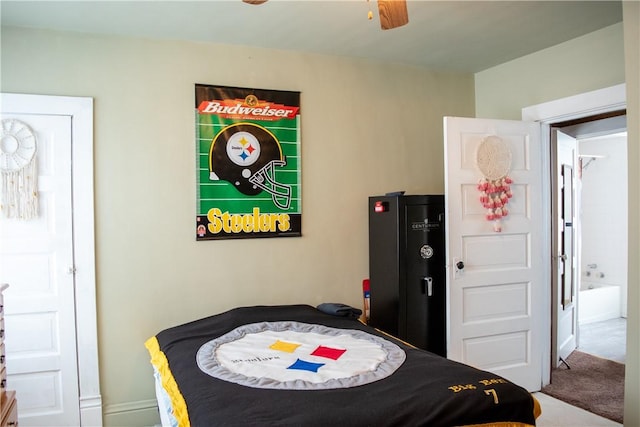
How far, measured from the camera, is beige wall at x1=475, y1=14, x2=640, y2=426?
234 centimetres

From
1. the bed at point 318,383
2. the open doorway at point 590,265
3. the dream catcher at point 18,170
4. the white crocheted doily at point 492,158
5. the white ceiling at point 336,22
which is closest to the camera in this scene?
the bed at point 318,383

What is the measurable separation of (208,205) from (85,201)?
75 cm

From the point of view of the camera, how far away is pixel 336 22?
282cm

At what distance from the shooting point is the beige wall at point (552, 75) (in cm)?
296

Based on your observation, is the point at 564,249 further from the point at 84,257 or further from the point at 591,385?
the point at 84,257

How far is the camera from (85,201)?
2.89 m

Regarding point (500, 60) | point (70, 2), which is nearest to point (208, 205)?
point (70, 2)

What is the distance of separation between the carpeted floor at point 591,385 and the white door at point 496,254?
248 millimetres

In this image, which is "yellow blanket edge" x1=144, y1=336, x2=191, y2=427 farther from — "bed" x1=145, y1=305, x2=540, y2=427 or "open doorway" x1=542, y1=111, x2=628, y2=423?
"open doorway" x1=542, y1=111, x2=628, y2=423

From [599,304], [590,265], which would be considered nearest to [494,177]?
[599,304]

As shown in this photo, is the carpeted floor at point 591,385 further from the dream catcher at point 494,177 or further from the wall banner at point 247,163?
Answer: the wall banner at point 247,163

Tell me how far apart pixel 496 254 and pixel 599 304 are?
3219 millimetres

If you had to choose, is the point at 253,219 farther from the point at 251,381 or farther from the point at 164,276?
the point at 251,381

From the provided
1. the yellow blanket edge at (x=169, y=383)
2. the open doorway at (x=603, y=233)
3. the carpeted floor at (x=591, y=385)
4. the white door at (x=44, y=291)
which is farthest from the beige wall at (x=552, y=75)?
the white door at (x=44, y=291)
